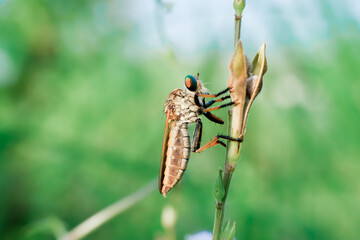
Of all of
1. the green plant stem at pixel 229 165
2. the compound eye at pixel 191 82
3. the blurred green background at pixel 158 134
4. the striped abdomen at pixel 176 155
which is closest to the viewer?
the green plant stem at pixel 229 165

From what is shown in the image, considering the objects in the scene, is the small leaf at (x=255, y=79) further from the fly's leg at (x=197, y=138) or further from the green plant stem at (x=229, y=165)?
the fly's leg at (x=197, y=138)

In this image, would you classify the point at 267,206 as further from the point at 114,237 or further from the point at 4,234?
the point at 4,234

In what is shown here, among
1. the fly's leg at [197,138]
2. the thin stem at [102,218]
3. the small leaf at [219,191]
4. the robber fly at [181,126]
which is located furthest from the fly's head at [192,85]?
the small leaf at [219,191]

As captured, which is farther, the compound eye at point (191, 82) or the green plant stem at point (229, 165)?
the compound eye at point (191, 82)

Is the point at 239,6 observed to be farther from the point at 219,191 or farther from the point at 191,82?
the point at 191,82

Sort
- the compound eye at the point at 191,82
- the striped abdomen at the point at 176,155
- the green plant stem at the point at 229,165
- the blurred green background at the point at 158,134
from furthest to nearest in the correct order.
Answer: the blurred green background at the point at 158,134
the compound eye at the point at 191,82
the striped abdomen at the point at 176,155
the green plant stem at the point at 229,165

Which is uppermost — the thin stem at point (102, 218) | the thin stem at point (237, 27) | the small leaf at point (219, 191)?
the thin stem at point (237, 27)

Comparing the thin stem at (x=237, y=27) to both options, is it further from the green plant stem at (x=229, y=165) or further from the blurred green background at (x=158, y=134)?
the blurred green background at (x=158, y=134)

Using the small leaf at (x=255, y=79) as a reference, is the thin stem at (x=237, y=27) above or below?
above

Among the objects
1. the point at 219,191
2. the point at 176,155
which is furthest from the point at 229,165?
the point at 176,155
